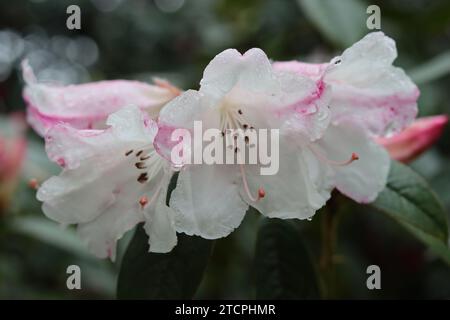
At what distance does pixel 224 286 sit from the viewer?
5.17 ft

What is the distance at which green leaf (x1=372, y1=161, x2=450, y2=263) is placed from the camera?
80cm

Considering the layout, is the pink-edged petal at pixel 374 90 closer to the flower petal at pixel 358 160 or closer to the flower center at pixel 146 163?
the flower petal at pixel 358 160

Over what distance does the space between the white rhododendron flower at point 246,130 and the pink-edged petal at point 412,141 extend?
17 cm

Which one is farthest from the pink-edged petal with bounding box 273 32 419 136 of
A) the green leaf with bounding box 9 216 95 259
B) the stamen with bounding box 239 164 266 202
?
the green leaf with bounding box 9 216 95 259

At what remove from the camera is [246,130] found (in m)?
0.73

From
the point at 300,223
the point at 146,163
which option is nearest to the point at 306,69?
the point at 146,163

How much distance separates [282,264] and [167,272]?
0.18m

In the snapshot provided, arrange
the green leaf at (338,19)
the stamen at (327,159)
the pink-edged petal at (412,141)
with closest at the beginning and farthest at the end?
the stamen at (327,159)
the pink-edged petal at (412,141)
the green leaf at (338,19)

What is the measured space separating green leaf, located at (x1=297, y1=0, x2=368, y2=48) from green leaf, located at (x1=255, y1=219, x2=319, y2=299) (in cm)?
48

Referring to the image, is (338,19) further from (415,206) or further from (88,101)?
(88,101)

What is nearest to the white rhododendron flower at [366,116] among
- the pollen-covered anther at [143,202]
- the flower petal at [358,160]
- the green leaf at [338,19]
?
the flower petal at [358,160]

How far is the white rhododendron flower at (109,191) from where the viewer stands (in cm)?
70
